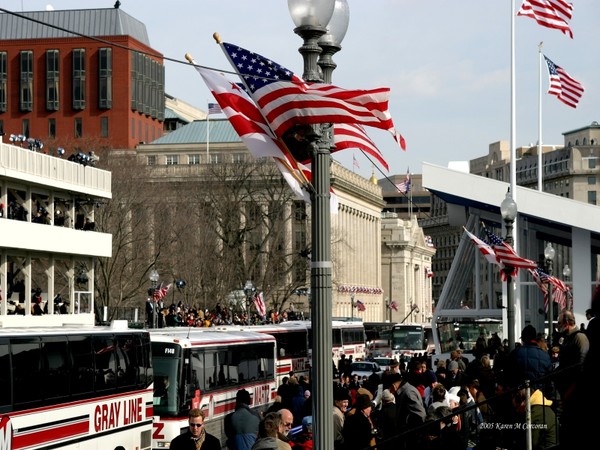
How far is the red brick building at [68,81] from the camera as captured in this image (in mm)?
126625

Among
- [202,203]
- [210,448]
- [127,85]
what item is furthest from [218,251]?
[210,448]

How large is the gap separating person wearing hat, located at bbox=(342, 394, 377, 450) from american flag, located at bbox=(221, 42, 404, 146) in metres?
4.65

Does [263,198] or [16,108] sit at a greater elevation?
[16,108]

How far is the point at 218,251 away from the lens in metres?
89.9

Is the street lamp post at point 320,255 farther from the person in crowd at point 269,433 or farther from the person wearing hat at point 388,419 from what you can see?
the person wearing hat at point 388,419

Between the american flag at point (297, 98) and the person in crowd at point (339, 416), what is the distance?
209 inches

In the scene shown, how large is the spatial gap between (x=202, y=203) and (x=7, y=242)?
35.1m

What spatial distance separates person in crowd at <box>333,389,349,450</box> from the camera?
48.6 ft

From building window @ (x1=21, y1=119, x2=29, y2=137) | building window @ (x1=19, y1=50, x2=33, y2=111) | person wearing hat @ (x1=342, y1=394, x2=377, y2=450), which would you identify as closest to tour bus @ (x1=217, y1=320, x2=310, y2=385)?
person wearing hat @ (x1=342, y1=394, x2=377, y2=450)

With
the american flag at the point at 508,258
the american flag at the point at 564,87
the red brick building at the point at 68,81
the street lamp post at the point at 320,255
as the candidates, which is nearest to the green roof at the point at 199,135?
the red brick building at the point at 68,81

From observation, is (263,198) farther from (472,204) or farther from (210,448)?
(210,448)

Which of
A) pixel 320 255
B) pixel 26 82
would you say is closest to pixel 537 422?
pixel 320 255

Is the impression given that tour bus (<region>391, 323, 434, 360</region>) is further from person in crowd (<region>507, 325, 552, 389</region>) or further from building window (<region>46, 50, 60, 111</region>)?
person in crowd (<region>507, 325, 552, 389</region>)

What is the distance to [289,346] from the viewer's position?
46812mm
